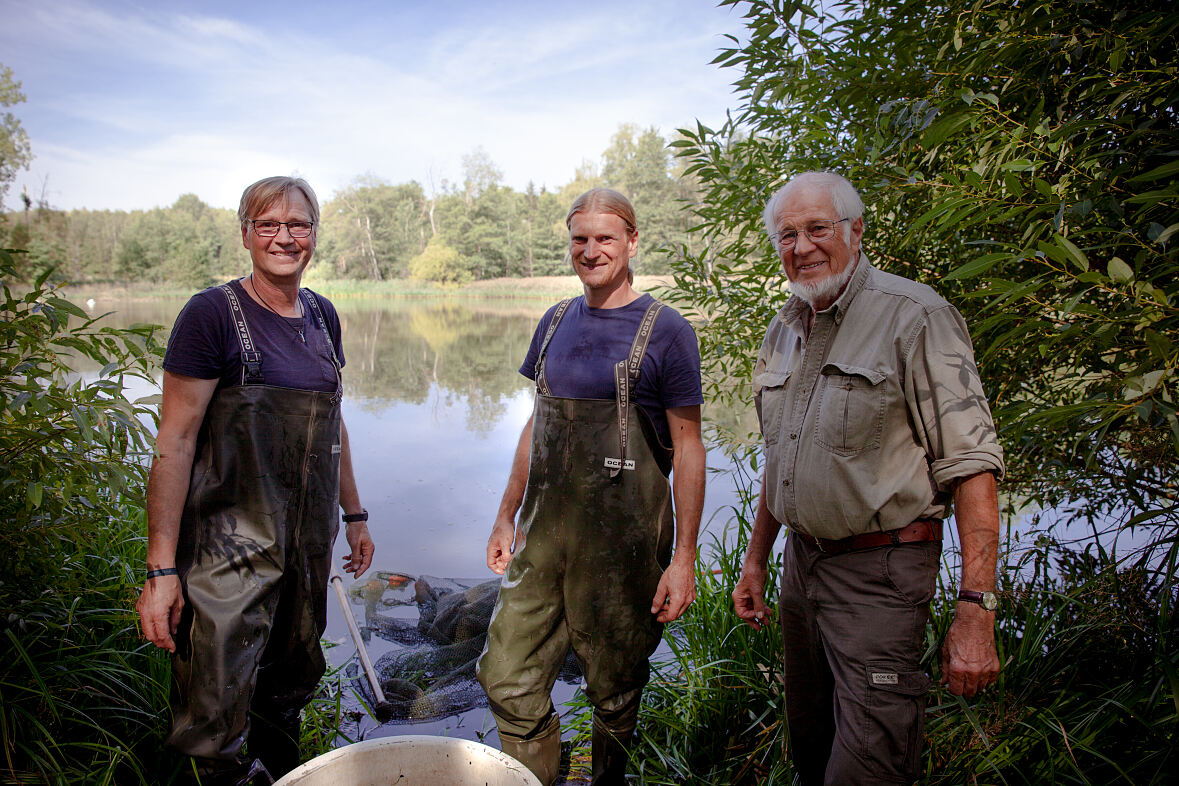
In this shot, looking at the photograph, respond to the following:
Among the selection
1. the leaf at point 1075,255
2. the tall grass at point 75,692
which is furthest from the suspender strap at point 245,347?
the leaf at point 1075,255

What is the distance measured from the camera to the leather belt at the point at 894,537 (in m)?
1.47

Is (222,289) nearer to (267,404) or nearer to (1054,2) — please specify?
(267,404)

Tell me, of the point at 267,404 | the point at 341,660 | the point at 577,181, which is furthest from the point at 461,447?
the point at 577,181

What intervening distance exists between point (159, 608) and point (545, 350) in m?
1.18

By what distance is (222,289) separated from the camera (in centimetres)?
176

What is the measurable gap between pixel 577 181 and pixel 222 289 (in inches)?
1283

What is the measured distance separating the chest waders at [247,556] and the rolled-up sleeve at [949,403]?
1.49 metres

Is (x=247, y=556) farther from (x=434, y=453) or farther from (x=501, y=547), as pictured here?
(x=434, y=453)

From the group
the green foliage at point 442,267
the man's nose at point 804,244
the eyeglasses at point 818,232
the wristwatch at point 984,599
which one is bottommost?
the wristwatch at point 984,599

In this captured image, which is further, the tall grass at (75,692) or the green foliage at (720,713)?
the green foliage at (720,713)

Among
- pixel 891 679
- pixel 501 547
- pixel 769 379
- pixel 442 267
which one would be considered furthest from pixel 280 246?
pixel 442 267

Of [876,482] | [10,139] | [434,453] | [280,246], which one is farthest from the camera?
[10,139]

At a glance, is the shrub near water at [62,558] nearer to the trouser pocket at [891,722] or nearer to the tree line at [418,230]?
the trouser pocket at [891,722]

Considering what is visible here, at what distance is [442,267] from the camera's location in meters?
30.0
